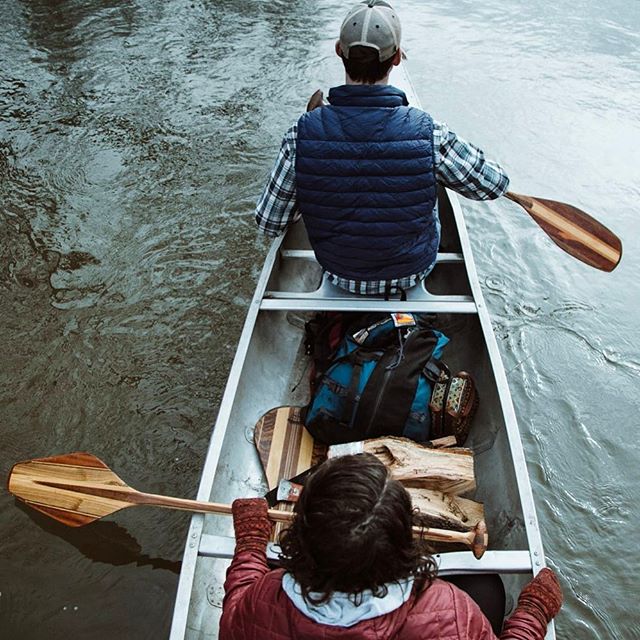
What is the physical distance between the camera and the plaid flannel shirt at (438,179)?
2.26 metres

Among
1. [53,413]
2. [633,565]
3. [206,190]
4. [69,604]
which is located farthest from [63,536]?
[206,190]

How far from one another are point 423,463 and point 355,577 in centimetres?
98

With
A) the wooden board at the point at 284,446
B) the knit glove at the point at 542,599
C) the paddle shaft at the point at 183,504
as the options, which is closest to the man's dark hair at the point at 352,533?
the paddle shaft at the point at 183,504

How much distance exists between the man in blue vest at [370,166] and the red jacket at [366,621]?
4.39 feet

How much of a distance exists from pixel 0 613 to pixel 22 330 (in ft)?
5.90

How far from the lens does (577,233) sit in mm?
3012

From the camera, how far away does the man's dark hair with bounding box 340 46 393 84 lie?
2.07m

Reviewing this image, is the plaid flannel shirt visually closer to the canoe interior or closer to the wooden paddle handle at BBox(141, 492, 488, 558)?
the canoe interior

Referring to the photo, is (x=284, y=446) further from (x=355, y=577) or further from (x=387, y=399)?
(x=355, y=577)

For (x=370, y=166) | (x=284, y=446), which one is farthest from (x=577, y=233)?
(x=284, y=446)

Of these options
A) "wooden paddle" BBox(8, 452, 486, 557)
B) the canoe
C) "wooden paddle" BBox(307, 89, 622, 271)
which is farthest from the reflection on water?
"wooden paddle" BBox(307, 89, 622, 271)

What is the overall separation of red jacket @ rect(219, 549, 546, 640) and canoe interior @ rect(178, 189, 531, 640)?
0.56 meters

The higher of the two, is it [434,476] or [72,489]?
[434,476]

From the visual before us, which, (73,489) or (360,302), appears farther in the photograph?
(360,302)
